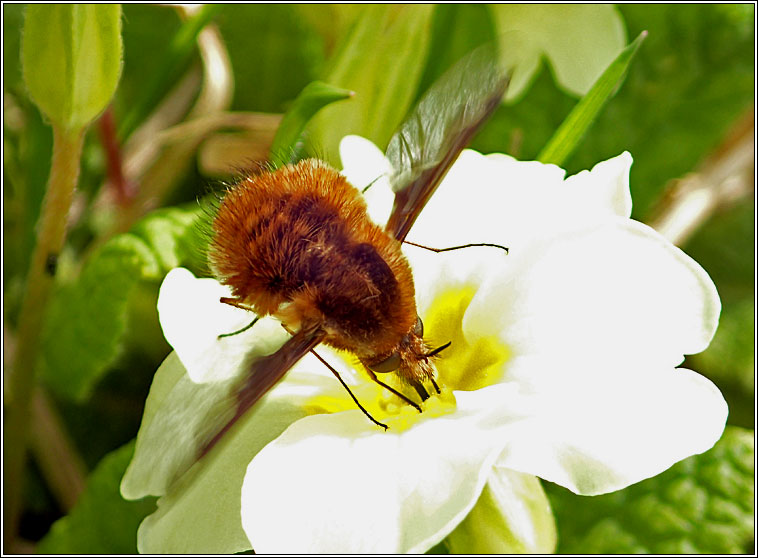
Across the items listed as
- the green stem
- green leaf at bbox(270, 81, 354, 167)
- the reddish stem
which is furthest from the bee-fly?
the reddish stem

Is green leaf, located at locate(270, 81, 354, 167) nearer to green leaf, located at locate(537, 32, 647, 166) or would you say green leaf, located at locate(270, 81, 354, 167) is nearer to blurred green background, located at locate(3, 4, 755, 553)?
blurred green background, located at locate(3, 4, 755, 553)

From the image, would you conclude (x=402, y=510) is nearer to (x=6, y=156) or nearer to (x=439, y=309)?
(x=439, y=309)

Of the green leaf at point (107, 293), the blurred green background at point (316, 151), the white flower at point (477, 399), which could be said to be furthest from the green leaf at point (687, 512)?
the green leaf at point (107, 293)

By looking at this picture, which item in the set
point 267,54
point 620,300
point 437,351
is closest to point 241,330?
point 437,351

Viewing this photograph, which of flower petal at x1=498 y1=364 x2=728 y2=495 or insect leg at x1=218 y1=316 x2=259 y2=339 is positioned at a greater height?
flower petal at x1=498 y1=364 x2=728 y2=495

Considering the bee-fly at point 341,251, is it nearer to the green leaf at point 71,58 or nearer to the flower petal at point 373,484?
the flower petal at point 373,484

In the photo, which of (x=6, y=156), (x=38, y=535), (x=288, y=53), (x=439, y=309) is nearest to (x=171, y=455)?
(x=439, y=309)
